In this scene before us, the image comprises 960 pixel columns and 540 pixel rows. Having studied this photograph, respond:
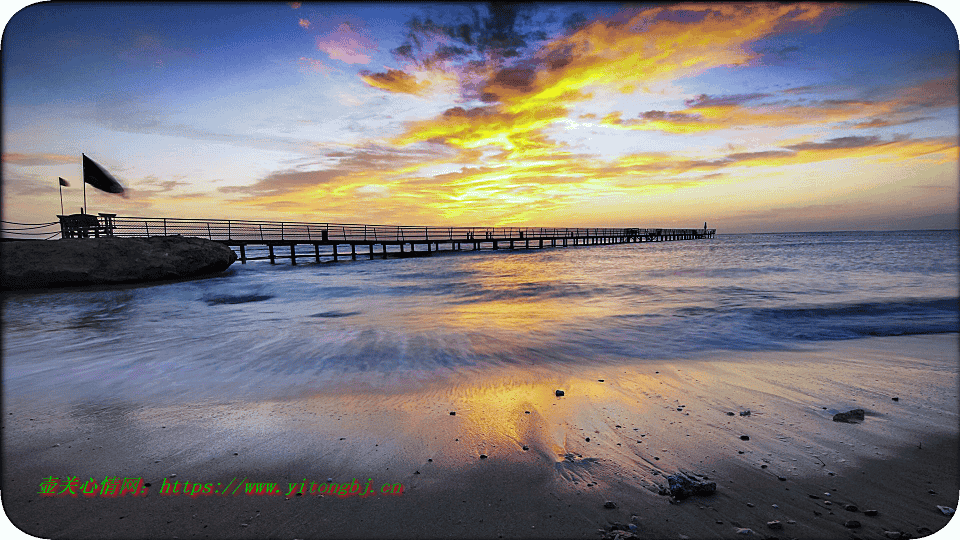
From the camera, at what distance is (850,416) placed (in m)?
3.33

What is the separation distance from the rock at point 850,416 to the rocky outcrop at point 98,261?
66.2 ft

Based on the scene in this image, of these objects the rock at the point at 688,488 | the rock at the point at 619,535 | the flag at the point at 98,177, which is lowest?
the rock at the point at 619,535

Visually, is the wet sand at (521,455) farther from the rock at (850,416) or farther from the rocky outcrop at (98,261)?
the rocky outcrop at (98,261)

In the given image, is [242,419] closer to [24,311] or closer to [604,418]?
[604,418]

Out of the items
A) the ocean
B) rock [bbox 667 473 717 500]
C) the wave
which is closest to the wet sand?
rock [bbox 667 473 717 500]

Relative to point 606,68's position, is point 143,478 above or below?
below

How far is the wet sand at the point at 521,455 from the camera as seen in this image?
207 centimetres

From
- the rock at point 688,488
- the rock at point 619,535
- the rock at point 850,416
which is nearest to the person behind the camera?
the rock at point 619,535

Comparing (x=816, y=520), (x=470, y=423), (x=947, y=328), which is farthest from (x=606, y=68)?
(x=947, y=328)

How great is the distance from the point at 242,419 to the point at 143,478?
3.44 feet

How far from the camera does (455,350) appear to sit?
6023mm

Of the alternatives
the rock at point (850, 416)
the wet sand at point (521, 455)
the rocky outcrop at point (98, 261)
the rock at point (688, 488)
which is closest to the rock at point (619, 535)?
the wet sand at point (521, 455)

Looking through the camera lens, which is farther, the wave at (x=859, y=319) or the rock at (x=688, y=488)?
the wave at (x=859, y=319)

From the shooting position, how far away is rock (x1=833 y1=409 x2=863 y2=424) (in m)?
3.28
